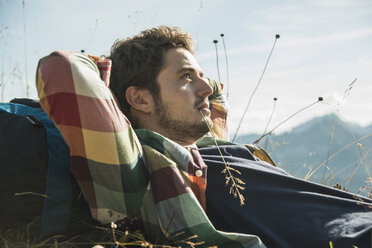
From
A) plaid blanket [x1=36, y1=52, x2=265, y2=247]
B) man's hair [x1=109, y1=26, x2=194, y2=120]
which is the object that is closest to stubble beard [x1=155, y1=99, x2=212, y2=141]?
man's hair [x1=109, y1=26, x2=194, y2=120]

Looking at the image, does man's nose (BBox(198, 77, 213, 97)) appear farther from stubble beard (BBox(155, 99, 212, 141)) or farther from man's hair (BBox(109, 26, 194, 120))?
man's hair (BBox(109, 26, 194, 120))

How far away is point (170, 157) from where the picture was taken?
2.39m

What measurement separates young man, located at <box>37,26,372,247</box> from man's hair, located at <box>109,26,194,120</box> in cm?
1

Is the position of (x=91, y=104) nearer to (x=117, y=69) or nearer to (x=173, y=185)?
(x=173, y=185)

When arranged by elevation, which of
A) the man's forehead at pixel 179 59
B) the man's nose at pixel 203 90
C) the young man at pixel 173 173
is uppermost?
the man's forehead at pixel 179 59

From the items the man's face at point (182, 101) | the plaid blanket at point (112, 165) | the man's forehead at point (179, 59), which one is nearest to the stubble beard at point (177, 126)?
the man's face at point (182, 101)

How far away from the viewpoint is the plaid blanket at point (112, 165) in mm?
1937

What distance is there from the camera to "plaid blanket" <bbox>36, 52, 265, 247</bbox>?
6.35ft

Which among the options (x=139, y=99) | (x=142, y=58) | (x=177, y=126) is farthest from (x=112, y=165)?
(x=142, y=58)

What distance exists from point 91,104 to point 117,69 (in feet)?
5.07

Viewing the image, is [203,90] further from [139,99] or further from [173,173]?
[173,173]

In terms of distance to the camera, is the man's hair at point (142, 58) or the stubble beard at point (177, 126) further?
the man's hair at point (142, 58)

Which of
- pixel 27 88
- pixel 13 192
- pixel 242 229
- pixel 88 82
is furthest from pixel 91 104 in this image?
pixel 27 88

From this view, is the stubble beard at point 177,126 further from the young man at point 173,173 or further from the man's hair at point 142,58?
the man's hair at point 142,58
